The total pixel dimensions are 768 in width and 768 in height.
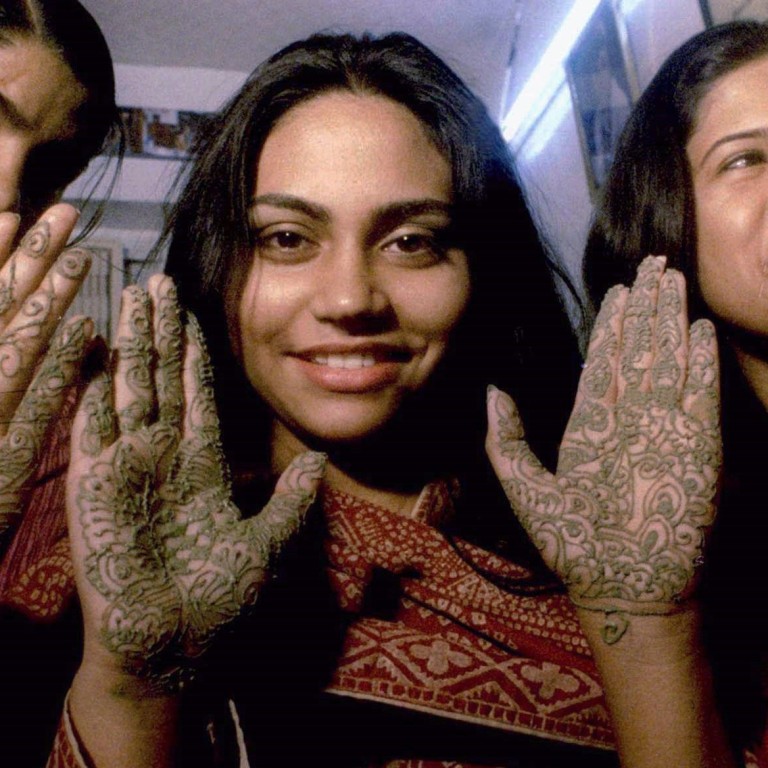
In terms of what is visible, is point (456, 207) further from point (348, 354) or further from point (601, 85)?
point (601, 85)

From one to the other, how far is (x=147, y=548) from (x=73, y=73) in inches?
28.5

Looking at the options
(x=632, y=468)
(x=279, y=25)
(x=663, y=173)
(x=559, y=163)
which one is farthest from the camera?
(x=279, y=25)

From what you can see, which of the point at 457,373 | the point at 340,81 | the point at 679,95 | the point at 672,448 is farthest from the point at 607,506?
the point at 679,95

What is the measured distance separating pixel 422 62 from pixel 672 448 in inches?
24.9

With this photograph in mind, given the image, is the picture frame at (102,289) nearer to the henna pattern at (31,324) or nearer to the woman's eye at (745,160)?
the henna pattern at (31,324)

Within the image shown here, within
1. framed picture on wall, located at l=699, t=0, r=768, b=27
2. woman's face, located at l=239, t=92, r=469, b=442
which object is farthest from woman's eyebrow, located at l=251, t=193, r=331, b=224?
framed picture on wall, located at l=699, t=0, r=768, b=27

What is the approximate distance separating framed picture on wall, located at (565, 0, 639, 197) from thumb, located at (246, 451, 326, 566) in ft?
3.82

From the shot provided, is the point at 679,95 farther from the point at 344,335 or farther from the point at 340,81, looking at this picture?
the point at 344,335

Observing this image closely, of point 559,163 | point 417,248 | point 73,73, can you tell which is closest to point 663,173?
point 417,248

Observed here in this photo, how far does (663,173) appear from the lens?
1.15m

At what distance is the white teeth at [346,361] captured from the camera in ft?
2.86

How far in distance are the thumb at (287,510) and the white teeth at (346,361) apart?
166 millimetres

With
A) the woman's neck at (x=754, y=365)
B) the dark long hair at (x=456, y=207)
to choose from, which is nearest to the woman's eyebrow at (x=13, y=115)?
the dark long hair at (x=456, y=207)

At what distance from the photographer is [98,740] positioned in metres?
0.65
